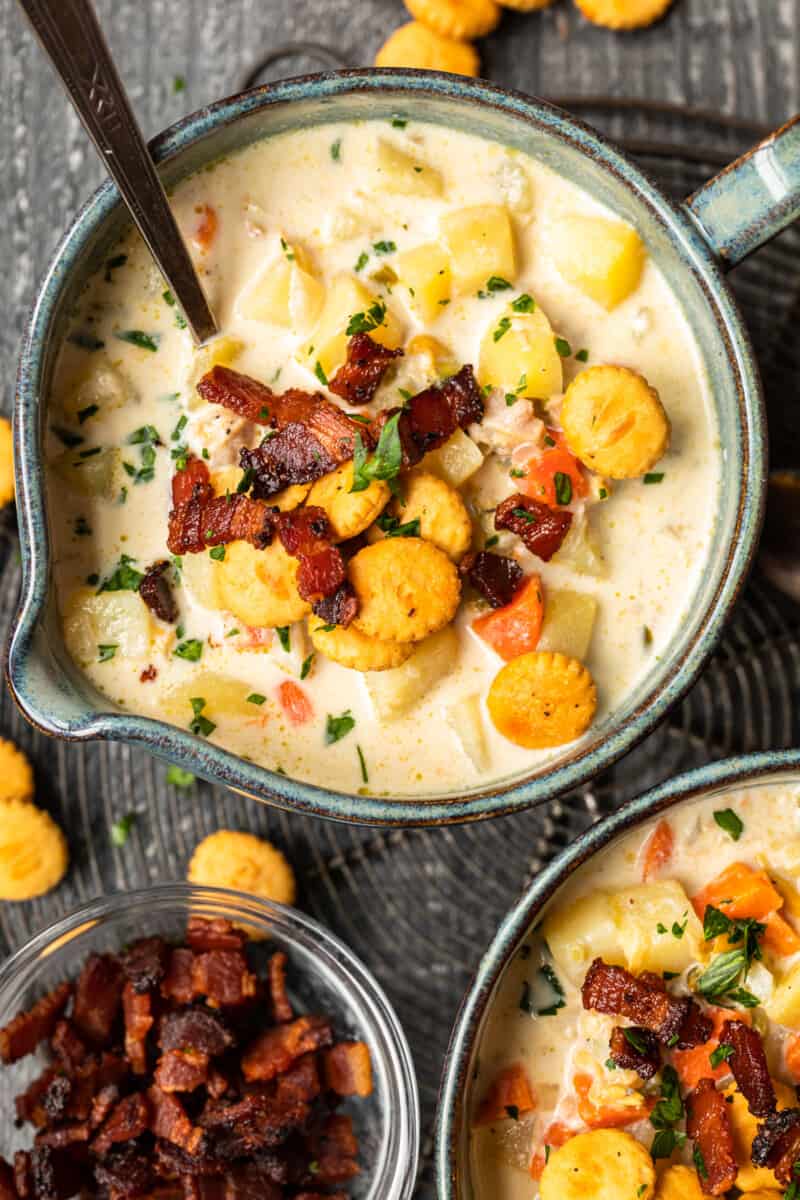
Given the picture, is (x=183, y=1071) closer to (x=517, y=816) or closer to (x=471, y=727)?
(x=517, y=816)

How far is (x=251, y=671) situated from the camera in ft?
8.69

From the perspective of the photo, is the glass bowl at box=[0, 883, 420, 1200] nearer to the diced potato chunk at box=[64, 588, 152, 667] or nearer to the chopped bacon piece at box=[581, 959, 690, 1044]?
the chopped bacon piece at box=[581, 959, 690, 1044]

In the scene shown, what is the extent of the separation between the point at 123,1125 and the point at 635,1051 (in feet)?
4.14

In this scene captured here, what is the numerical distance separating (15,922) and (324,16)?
253 cm

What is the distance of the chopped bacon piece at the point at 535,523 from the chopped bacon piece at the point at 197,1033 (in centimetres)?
139

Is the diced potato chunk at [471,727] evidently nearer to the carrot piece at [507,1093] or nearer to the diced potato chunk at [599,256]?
the carrot piece at [507,1093]

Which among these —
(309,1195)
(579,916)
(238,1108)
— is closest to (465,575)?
(579,916)

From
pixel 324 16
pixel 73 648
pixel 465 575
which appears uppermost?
pixel 324 16

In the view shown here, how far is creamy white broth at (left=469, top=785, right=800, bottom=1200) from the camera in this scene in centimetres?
269

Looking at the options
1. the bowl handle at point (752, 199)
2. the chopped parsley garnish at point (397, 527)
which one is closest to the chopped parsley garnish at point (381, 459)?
the chopped parsley garnish at point (397, 527)

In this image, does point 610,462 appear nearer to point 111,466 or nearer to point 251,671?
point 251,671

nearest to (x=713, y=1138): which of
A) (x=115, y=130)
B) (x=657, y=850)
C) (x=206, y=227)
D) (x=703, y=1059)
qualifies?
(x=703, y=1059)

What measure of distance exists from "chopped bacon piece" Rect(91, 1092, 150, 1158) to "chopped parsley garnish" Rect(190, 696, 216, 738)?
1.04 m

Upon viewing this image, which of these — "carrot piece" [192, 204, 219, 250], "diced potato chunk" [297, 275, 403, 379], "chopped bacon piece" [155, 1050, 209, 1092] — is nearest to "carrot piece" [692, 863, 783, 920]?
"chopped bacon piece" [155, 1050, 209, 1092]
